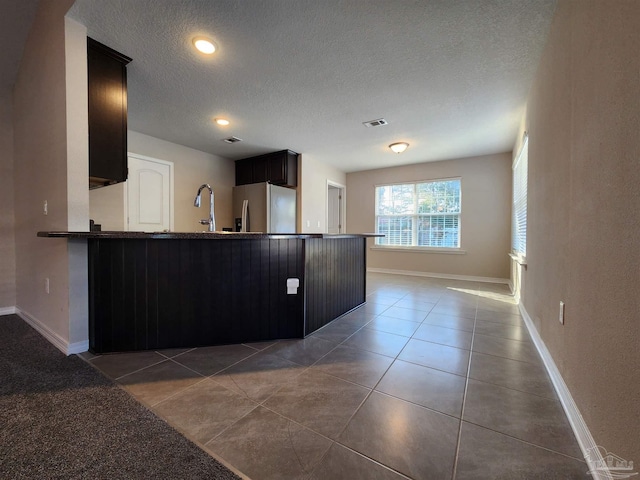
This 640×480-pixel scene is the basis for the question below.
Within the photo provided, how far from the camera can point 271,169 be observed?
16.5 ft

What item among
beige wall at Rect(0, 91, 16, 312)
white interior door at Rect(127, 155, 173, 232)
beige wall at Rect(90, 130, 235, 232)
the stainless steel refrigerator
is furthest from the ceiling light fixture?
beige wall at Rect(0, 91, 16, 312)

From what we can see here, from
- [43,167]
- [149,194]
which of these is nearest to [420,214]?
[149,194]

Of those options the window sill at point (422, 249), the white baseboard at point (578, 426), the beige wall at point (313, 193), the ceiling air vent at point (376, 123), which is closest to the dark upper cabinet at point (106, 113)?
the ceiling air vent at point (376, 123)

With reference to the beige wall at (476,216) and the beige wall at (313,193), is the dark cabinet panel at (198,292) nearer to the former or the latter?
→ the beige wall at (313,193)

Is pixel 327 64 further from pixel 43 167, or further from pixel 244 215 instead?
pixel 244 215

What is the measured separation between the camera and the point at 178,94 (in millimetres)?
2879

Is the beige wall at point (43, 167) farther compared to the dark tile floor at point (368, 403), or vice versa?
the beige wall at point (43, 167)

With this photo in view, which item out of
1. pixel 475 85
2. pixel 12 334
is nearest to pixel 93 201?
pixel 12 334

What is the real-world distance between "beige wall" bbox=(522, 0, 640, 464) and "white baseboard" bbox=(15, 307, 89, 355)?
3.02 m

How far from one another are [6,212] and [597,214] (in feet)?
16.8

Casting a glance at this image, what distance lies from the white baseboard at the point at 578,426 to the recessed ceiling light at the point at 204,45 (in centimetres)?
325

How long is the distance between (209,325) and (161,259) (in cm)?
65

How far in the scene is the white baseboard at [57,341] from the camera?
77.3 inches

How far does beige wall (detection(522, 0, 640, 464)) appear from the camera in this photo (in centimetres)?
87
